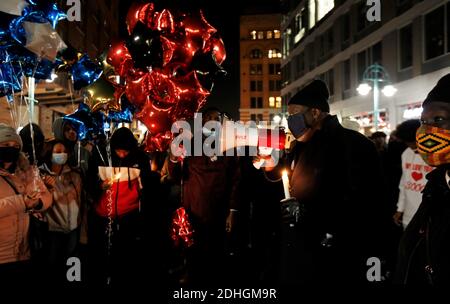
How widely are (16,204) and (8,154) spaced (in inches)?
19.8

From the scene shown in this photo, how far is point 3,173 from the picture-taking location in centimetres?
360

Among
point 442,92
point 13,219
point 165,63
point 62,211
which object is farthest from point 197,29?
point 442,92

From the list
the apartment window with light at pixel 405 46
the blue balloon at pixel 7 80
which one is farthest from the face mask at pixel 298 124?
the apartment window with light at pixel 405 46

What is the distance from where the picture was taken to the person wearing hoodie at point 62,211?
4809mm

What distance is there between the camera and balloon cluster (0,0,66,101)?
3.92 meters

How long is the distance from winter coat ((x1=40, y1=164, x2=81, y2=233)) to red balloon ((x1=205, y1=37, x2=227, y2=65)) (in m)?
2.35

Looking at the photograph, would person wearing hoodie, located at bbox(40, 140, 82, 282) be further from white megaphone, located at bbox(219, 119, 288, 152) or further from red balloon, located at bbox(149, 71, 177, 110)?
white megaphone, located at bbox(219, 119, 288, 152)

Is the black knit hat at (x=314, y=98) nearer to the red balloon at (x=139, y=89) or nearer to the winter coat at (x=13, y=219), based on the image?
the red balloon at (x=139, y=89)

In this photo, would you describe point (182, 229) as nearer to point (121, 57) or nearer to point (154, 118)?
point (154, 118)

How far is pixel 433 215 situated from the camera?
221cm

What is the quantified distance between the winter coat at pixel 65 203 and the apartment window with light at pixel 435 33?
1546 centimetres

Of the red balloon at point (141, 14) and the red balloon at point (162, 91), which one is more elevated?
the red balloon at point (141, 14)

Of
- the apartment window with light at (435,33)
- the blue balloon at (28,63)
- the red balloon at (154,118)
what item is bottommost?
the red balloon at (154,118)
